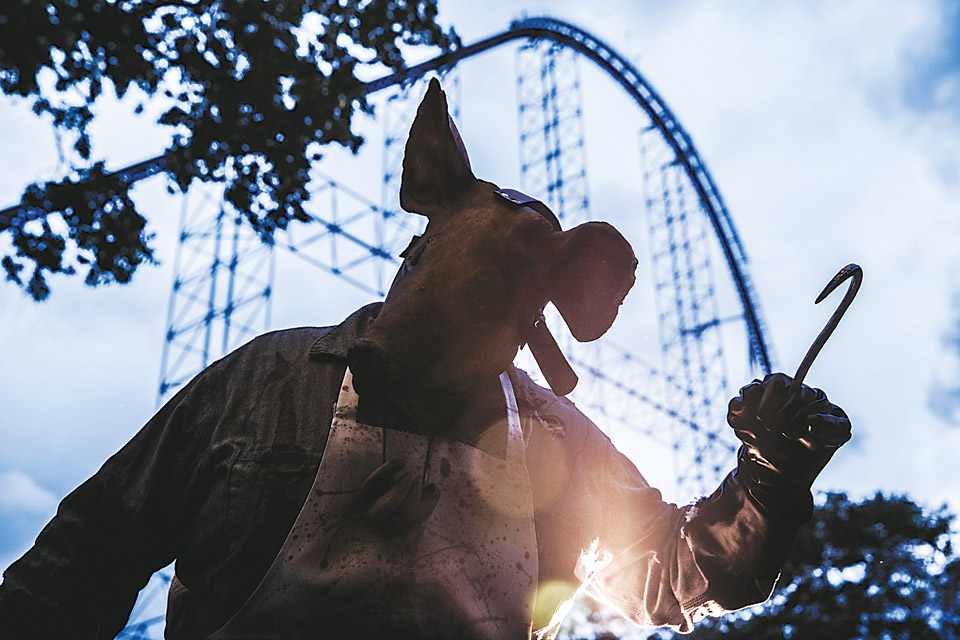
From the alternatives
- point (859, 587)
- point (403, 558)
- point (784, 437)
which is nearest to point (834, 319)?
point (784, 437)

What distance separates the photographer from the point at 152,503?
1.73 meters

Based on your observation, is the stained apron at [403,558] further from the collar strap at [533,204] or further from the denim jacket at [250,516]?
the collar strap at [533,204]

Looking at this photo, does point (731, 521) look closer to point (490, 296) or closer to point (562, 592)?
point (562, 592)

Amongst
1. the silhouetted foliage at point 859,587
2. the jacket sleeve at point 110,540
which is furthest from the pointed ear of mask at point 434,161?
the silhouetted foliage at point 859,587

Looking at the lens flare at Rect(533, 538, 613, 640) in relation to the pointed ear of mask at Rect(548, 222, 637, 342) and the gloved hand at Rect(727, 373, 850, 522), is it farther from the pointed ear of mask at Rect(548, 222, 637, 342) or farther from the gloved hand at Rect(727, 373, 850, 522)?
the pointed ear of mask at Rect(548, 222, 637, 342)

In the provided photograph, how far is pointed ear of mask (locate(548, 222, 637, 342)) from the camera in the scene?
5.40ft

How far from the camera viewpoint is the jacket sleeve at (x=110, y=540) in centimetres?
163

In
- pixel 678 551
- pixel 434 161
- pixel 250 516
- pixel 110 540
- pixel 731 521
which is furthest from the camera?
pixel 678 551

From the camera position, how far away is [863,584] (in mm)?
14359

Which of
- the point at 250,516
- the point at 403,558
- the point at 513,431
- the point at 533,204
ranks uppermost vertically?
the point at 533,204

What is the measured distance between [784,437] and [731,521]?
0.30 meters

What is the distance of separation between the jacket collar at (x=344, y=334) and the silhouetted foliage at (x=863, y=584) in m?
13.4

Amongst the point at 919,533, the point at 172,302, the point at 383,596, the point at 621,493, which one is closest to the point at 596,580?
the point at 621,493

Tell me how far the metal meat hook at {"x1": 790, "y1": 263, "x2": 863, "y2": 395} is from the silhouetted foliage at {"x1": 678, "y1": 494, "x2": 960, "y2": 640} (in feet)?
43.5
